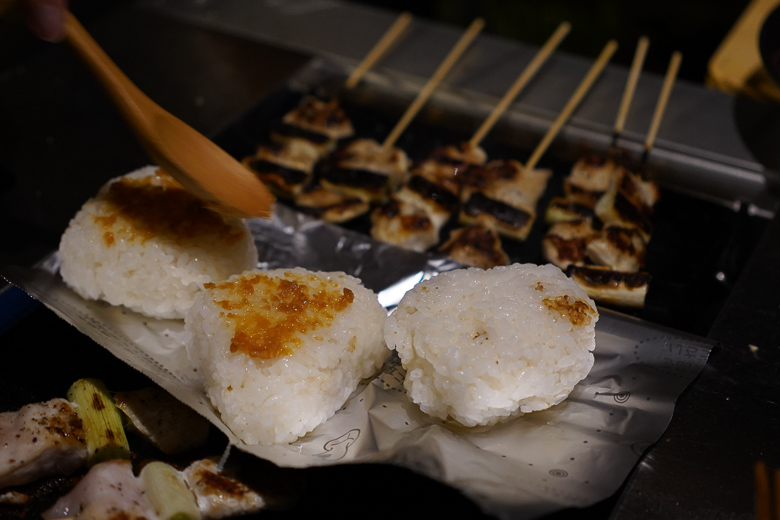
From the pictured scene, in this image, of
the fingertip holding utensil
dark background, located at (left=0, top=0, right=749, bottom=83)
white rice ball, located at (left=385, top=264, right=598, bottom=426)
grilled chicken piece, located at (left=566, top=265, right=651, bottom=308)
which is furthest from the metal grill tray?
dark background, located at (left=0, top=0, right=749, bottom=83)

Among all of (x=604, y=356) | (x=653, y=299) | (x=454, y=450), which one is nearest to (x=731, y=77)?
(x=653, y=299)

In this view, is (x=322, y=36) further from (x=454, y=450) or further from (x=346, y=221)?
(x=454, y=450)

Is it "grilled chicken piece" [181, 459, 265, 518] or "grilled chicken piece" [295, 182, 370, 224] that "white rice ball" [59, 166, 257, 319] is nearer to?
"grilled chicken piece" [295, 182, 370, 224]

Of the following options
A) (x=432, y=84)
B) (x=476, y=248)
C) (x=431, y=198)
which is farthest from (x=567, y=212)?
(x=432, y=84)

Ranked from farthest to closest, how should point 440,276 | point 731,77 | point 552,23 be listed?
point 552,23 → point 731,77 → point 440,276

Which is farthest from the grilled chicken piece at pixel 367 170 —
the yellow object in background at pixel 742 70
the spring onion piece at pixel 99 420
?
the yellow object in background at pixel 742 70

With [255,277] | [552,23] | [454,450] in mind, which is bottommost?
[552,23]

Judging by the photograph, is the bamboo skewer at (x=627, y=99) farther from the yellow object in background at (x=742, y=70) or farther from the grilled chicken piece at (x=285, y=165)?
the grilled chicken piece at (x=285, y=165)
